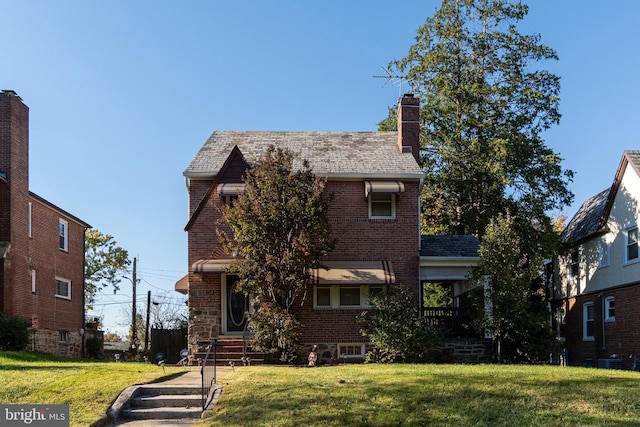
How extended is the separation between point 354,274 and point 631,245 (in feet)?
37.1

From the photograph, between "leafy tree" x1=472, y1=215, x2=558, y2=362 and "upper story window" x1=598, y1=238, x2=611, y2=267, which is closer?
"leafy tree" x1=472, y1=215, x2=558, y2=362

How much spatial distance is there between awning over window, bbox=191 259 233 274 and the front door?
0.99 m

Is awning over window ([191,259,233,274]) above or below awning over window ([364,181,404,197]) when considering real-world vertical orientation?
below

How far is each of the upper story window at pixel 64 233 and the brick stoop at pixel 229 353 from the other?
12132mm

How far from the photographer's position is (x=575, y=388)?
1372 cm

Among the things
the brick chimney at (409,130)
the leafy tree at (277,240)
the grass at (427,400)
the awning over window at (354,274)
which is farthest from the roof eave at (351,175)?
the grass at (427,400)

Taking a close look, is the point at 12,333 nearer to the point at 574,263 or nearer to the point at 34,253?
the point at 34,253

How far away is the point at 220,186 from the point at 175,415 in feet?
34.8

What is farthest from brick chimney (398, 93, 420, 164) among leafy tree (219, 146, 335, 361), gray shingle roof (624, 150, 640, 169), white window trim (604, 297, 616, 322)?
white window trim (604, 297, 616, 322)

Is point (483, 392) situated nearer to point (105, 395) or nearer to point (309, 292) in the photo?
point (105, 395)

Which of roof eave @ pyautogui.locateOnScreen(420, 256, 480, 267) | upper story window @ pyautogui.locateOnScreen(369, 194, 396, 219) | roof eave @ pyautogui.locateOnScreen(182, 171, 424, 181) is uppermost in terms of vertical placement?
roof eave @ pyautogui.locateOnScreen(182, 171, 424, 181)

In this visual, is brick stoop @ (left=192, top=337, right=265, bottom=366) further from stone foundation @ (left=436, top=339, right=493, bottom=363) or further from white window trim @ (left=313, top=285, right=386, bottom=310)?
stone foundation @ (left=436, top=339, right=493, bottom=363)

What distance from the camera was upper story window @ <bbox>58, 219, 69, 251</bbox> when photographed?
31.1m

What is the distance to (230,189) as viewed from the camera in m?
22.5
